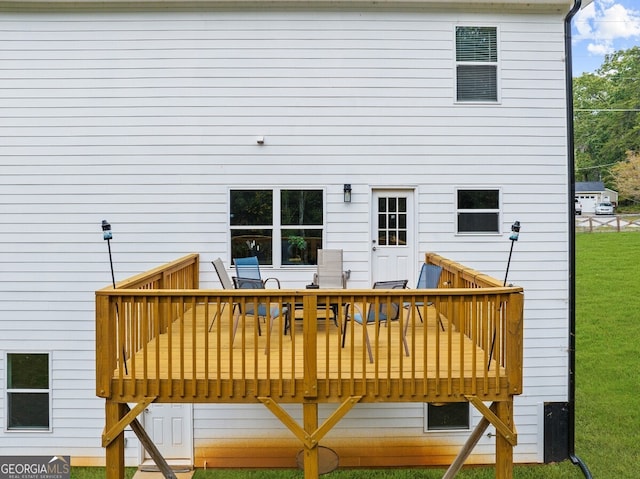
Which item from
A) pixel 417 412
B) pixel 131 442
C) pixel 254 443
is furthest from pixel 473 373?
pixel 131 442

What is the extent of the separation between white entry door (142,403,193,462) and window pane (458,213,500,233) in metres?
4.56

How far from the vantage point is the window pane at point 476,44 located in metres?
6.42

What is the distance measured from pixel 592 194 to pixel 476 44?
1431 centimetres

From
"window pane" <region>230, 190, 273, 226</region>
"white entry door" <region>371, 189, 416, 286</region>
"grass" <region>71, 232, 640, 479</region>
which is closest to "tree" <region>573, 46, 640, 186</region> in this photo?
"grass" <region>71, 232, 640, 479</region>

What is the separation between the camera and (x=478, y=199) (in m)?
6.42

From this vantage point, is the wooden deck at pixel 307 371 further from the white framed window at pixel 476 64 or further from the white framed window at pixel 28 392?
the white framed window at pixel 476 64

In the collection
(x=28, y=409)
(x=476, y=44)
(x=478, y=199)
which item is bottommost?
(x=28, y=409)

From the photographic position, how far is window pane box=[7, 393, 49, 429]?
21.0 ft

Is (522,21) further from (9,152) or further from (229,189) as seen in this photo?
(9,152)

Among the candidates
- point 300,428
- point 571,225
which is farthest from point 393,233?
point 300,428

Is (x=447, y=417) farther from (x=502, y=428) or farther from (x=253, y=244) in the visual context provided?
(x=253, y=244)

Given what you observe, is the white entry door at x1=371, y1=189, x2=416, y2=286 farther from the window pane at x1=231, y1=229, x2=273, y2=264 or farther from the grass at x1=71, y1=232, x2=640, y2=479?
the grass at x1=71, y1=232, x2=640, y2=479

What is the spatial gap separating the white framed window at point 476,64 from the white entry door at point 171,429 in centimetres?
586

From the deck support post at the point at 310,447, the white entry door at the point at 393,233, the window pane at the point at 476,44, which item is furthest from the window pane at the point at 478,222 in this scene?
the deck support post at the point at 310,447
